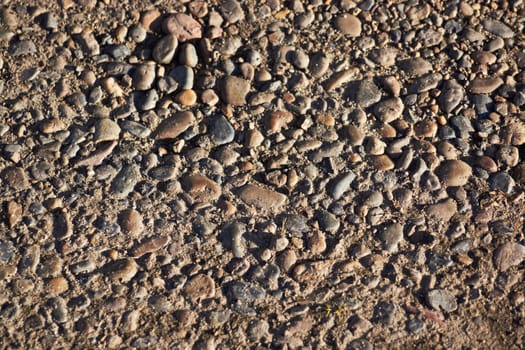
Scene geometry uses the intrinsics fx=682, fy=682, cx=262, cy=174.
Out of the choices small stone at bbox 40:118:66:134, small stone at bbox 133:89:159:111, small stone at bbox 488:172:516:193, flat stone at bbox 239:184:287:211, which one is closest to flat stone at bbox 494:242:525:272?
small stone at bbox 488:172:516:193

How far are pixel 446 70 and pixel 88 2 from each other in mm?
1915

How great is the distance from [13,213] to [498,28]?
2672 mm

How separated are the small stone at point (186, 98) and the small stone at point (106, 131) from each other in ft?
1.09

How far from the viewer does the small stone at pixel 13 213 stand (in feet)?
10.5

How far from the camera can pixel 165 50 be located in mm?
3500

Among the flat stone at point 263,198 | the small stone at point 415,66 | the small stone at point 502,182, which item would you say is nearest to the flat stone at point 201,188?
the flat stone at point 263,198

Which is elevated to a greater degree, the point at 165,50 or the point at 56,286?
the point at 165,50

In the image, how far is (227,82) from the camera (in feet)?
11.3

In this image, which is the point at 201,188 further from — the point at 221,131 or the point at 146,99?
the point at 146,99

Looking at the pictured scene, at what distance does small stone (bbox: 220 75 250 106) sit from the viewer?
3439 mm

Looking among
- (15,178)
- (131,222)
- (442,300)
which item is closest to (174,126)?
(131,222)

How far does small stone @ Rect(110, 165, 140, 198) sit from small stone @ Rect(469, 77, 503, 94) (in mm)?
1767

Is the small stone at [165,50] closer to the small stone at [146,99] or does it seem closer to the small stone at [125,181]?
the small stone at [146,99]

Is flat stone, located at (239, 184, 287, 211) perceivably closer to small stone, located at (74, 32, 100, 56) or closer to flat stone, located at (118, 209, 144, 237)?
flat stone, located at (118, 209, 144, 237)
